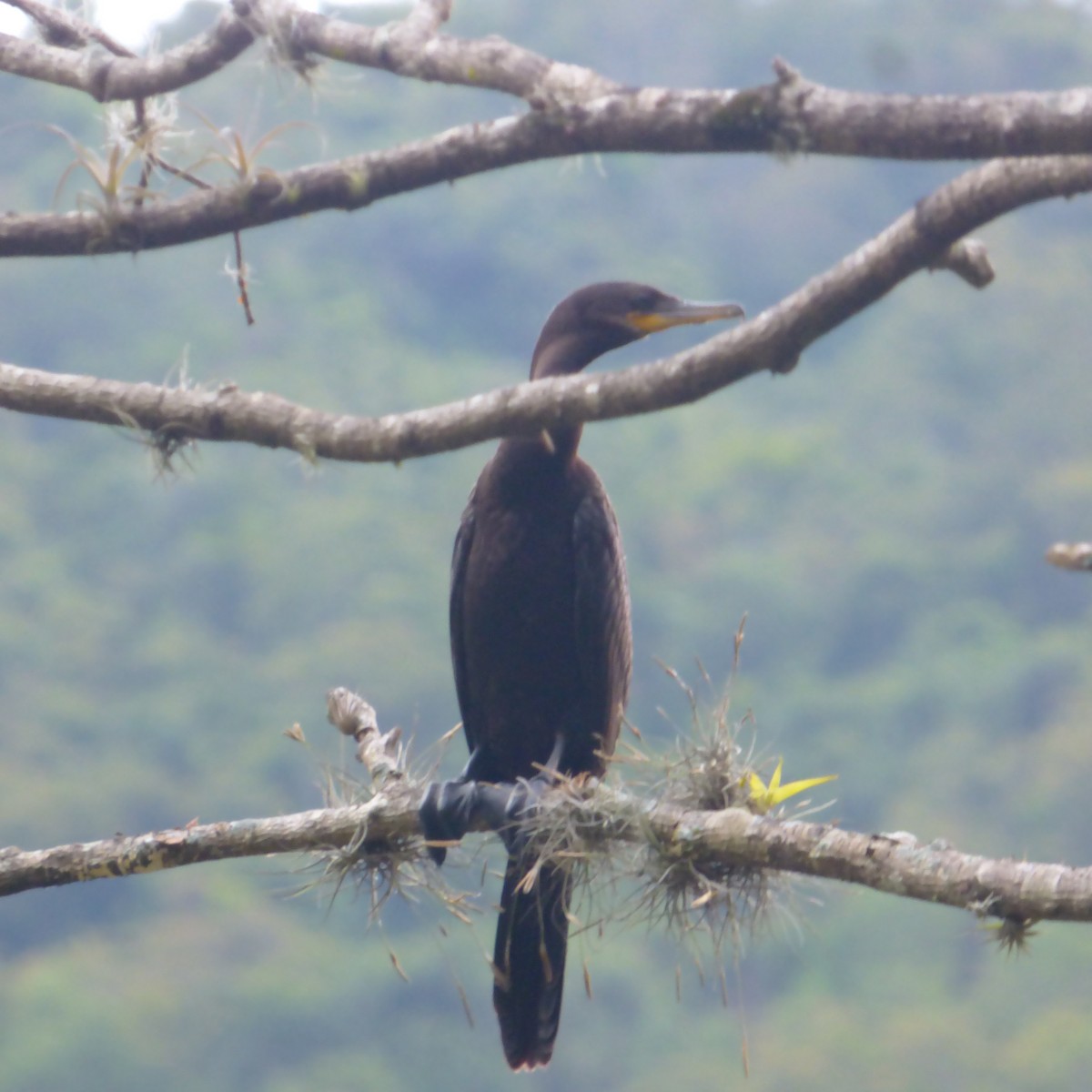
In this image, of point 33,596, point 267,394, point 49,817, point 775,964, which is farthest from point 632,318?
point 33,596

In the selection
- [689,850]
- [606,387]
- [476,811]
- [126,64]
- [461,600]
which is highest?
[126,64]

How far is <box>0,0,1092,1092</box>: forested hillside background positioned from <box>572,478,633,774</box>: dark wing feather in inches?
439

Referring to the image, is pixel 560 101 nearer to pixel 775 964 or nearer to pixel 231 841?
pixel 231 841

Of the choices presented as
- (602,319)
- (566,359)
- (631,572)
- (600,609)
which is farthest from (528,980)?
(631,572)

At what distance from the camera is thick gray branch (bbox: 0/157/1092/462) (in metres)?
2.15

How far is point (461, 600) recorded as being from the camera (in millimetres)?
4273

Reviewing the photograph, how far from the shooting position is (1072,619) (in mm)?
27562

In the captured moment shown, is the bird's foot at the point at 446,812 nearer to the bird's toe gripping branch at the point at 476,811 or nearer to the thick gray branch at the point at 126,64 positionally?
the bird's toe gripping branch at the point at 476,811

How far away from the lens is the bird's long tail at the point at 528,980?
3729mm

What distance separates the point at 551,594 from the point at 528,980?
0.99 meters

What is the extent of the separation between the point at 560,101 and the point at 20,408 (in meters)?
1.27

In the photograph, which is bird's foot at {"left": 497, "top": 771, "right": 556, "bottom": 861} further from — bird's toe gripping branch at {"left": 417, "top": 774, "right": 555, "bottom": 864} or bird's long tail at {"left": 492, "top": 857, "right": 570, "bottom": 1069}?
bird's long tail at {"left": 492, "top": 857, "right": 570, "bottom": 1069}

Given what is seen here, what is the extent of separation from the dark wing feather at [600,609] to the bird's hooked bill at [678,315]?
497 millimetres

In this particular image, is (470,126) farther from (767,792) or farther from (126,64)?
(767,792)
